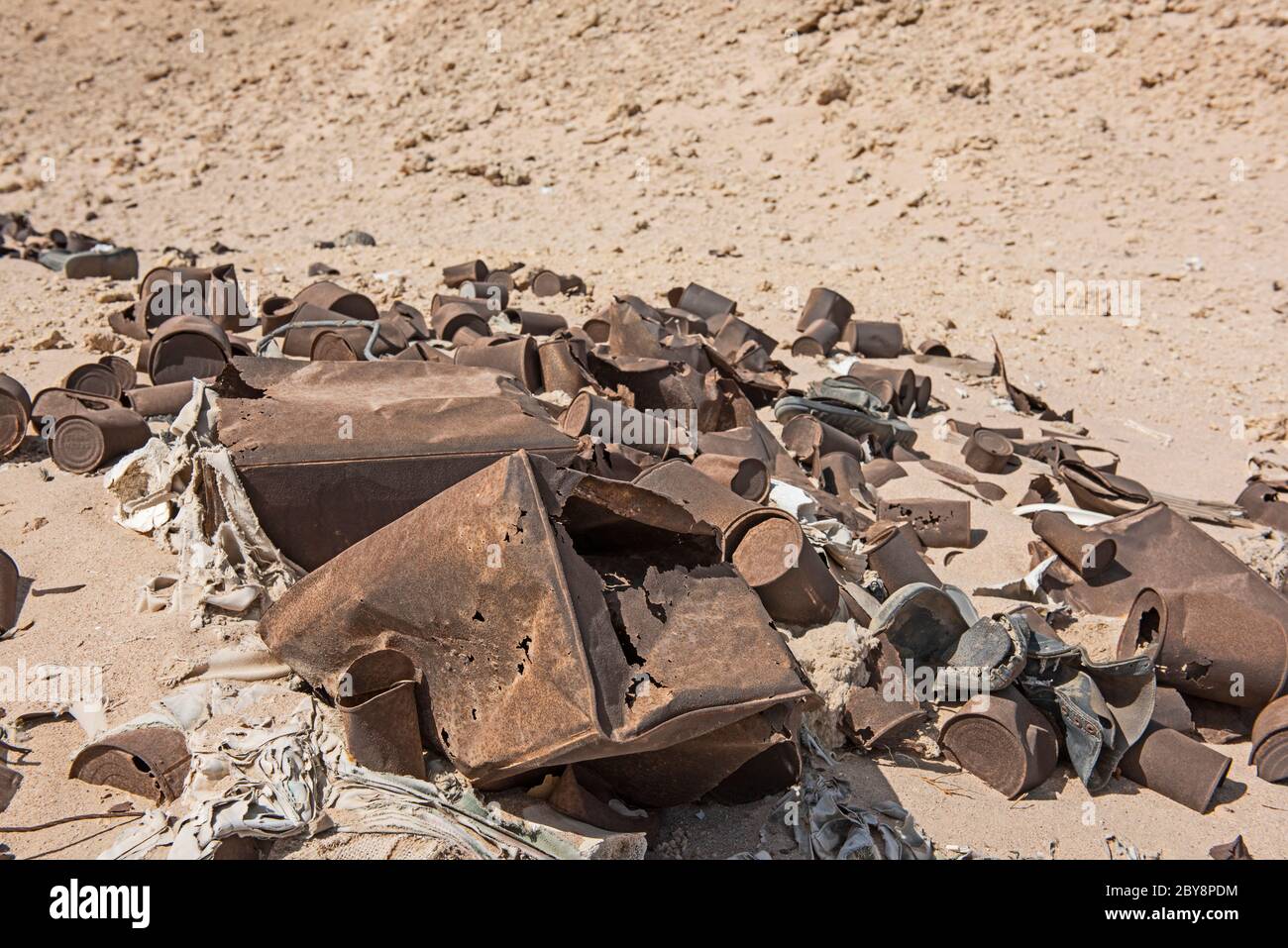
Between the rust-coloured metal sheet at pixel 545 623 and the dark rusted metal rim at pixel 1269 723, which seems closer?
the rust-coloured metal sheet at pixel 545 623

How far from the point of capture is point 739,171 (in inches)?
493

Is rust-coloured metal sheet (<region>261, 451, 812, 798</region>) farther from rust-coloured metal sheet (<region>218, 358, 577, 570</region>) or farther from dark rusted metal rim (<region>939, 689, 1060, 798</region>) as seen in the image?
dark rusted metal rim (<region>939, 689, 1060, 798</region>)

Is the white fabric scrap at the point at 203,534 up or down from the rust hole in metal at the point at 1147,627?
up

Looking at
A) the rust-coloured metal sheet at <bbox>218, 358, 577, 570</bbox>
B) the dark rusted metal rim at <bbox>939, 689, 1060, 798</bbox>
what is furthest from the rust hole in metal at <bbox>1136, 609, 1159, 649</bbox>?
the rust-coloured metal sheet at <bbox>218, 358, 577, 570</bbox>

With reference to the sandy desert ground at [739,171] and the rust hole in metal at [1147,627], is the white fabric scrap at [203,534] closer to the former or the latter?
the sandy desert ground at [739,171]

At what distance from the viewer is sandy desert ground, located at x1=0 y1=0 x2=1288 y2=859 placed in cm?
765

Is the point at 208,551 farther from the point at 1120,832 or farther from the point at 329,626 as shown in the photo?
the point at 1120,832

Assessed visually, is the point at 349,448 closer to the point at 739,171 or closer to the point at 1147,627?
the point at 1147,627

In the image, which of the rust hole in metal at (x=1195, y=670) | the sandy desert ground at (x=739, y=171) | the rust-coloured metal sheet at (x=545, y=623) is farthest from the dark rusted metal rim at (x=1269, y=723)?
the rust-coloured metal sheet at (x=545, y=623)

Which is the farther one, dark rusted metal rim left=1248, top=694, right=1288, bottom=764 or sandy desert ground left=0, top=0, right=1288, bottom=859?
sandy desert ground left=0, top=0, right=1288, bottom=859

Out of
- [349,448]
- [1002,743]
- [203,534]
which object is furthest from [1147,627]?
[203,534]

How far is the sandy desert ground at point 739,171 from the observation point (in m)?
7.65

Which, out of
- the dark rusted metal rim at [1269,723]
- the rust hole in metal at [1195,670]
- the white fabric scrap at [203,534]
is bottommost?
the dark rusted metal rim at [1269,723]
